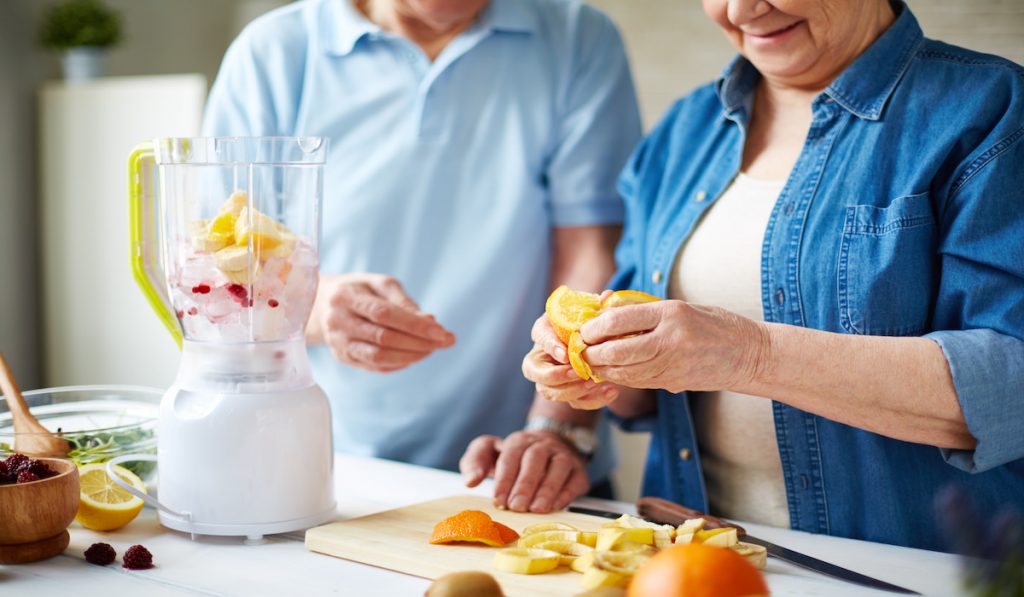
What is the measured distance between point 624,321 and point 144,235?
2.24 feet

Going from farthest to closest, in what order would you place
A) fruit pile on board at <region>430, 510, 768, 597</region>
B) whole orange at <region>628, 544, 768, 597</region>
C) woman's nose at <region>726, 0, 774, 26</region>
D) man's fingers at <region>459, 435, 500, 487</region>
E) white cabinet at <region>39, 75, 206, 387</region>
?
1. white cabinet at <region>39, 75, 206, 387</region>
2. man's fingers at <region>459, 435, 500, 487</region>
3. woman's nose at <region>726, 0, 774, 26</region>
4. fruit pile on board at <region>430, 510, 768, 597</region>
5. whole orange at <region>628, 544, 768, 597</region>

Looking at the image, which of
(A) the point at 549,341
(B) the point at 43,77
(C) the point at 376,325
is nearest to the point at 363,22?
(C) the point at 376,325

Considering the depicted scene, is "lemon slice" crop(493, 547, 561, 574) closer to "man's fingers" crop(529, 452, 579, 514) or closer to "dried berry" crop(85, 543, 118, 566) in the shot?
"man's fingers" crop(529, 452, 579, 514)

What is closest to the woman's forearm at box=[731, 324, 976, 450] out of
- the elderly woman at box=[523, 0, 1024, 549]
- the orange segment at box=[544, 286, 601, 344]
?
the elderly woman at box=[523, 0, 1024, 549]

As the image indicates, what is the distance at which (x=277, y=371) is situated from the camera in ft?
4.31

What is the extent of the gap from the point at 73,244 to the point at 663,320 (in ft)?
9.52

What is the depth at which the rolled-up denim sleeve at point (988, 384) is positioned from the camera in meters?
1.22

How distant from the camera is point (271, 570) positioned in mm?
1181

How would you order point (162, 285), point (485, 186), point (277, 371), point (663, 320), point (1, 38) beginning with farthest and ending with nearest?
point (1, 38) → point (485, 186) → point (162, 285) → point (277, 371) → point (663, 320)

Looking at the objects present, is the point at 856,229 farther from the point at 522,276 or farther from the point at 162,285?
the point at 162,285

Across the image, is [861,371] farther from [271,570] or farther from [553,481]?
[271,570]

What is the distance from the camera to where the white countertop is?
1113mm

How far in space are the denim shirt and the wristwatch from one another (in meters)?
0.20

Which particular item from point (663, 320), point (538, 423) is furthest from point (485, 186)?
point (663, 320)
